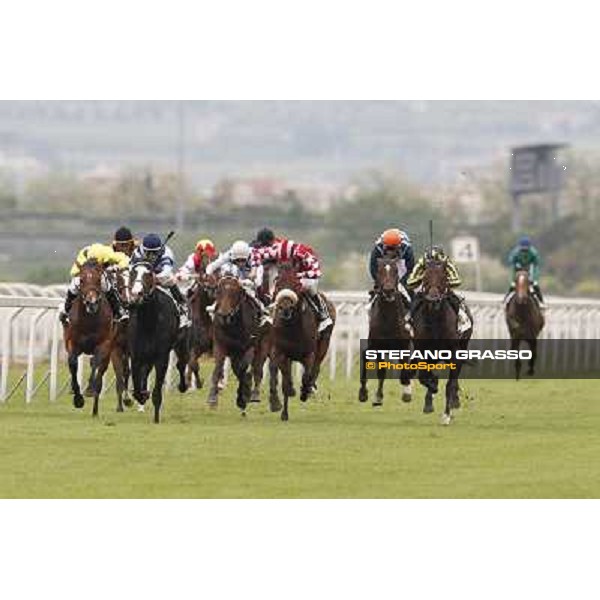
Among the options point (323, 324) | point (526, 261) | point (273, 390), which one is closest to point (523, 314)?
point (526, 261)

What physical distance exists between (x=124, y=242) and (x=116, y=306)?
3.14ft

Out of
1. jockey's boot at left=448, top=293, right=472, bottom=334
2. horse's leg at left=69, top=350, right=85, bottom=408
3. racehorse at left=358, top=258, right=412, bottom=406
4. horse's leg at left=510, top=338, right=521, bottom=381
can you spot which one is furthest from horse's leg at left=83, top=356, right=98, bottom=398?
horse's leg at left=510, top=338, right=521, bottom=381

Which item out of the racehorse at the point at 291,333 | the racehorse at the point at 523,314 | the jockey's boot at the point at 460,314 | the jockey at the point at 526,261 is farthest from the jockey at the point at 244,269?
the racehorse at the point at 523,314

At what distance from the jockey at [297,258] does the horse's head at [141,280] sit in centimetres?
103

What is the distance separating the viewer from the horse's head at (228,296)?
53.6ft

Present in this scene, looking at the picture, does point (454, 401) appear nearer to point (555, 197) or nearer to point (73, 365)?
point (73, 365)

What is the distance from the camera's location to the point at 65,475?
38.8 ft

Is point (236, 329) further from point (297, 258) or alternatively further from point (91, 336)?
point (91, 336)

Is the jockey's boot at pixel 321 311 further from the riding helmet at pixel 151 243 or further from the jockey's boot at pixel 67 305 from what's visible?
the jockey's boot at pixel 67 305

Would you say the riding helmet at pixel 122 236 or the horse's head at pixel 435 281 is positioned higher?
the riding helmet at pixel 122 236

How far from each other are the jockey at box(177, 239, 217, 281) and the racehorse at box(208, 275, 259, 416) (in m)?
1.64

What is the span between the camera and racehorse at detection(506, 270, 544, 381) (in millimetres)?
24016

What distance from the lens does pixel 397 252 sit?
16891 mm
